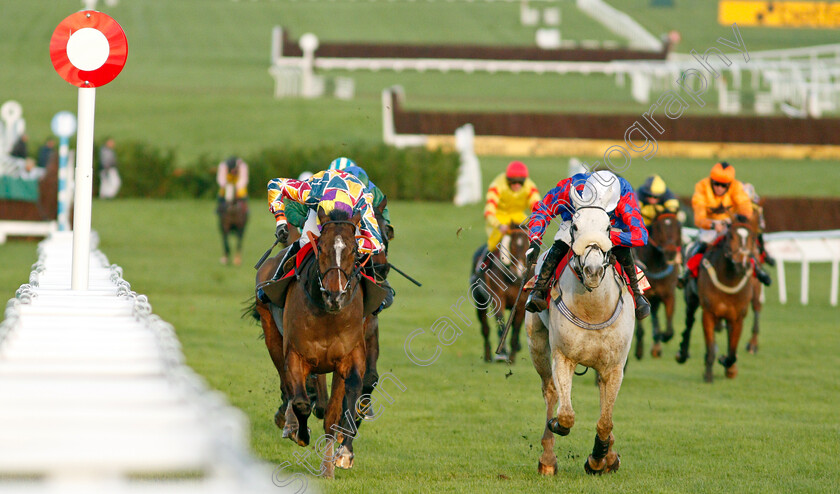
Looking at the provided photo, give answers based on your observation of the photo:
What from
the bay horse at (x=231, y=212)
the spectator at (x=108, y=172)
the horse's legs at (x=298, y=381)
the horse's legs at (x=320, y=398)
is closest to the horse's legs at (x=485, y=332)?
the horse's legs at (x=320, y=398)

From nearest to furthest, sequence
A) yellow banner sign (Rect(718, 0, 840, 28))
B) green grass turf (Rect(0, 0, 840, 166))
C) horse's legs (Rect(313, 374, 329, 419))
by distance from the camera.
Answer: horse's legs (Rect(313, 374, 329, 419)) → green grass turf (Rect(0, 0, 840, 166)) → yellow banner sign (Rect(718, 0, 840, 28))

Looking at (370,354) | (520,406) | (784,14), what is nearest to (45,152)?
(520,406)

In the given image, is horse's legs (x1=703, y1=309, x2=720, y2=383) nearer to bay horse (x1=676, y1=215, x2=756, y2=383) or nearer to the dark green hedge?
bay horse (x1=676, y1=215, x2=756, y2=383)

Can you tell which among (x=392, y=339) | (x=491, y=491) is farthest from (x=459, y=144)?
(x=491, y=491)

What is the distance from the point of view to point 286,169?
26.4 metres

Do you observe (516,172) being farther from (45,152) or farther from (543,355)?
(45,152)

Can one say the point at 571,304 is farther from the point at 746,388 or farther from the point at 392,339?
the point at 392,339

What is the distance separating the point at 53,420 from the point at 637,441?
5850mm

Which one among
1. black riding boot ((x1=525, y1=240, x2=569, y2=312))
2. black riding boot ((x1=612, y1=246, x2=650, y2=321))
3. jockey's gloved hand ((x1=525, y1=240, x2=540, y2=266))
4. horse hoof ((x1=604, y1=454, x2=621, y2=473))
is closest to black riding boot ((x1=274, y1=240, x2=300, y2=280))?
black riding boot ((x1=525, y1=240, x2=569, y2=312))

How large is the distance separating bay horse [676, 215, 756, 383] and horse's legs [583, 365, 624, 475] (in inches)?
172

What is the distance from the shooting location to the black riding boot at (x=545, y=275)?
23.2ft

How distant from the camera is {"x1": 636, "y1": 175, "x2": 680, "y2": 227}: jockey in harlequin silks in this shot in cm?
1233

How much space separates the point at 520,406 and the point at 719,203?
11.0 feet

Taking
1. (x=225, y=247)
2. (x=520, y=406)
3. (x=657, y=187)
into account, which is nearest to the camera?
(x=520, y=406)
